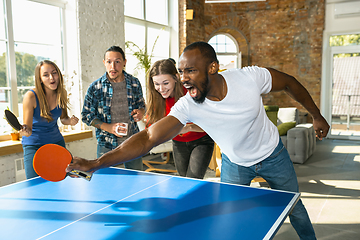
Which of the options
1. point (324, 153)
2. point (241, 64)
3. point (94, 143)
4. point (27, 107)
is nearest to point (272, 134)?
point (27, 107)

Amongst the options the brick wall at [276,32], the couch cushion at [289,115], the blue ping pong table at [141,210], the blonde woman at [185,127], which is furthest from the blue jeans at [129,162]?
the brick wall at [276,32]

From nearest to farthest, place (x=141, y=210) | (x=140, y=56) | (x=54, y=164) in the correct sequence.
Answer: (x=54, y=164), (x=141, y=210), (x=140, y=56)

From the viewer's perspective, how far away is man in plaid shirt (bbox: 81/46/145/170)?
2.73 meters

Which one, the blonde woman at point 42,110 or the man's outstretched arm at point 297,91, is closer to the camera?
the man's outstretched arm at point 297,91

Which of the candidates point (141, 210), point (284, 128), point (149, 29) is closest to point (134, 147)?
point (141, 210)

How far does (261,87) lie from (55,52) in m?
3.98

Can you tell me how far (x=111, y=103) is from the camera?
112 inches

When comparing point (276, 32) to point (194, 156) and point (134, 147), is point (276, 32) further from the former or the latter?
point (134, 147)

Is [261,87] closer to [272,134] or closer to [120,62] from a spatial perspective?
[272,134]

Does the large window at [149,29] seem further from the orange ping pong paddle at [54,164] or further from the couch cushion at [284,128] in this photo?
the orange ping pong paddle at [54,164]

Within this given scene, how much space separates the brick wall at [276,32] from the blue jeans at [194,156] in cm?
596

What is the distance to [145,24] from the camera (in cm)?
677

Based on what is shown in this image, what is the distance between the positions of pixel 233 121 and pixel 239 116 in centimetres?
4

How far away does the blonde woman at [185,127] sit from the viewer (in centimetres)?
234
